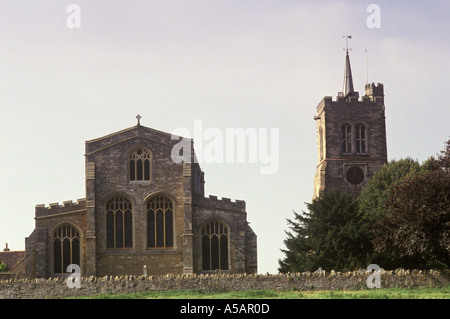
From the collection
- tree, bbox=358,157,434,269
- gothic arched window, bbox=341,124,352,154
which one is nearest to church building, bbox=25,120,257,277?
tree, bbox=358,157,434,269

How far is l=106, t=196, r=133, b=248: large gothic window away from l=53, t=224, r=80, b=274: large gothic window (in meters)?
2.08

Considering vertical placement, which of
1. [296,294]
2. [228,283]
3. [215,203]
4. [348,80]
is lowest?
[296,294]

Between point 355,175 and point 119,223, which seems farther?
point 355,175

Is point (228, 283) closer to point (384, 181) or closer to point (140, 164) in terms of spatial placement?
point (140, 164)

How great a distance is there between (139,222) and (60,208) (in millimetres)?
5171

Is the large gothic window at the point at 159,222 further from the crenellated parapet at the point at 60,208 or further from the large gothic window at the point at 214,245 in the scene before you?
the crenellated parapet at the point at 60,208

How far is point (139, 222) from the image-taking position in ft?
170

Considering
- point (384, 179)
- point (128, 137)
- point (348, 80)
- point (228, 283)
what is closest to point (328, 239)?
point (228, 283)

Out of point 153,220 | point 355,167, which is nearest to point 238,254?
point 153,220

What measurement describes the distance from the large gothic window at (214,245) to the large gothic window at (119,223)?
484cm

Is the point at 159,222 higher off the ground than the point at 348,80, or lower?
lower

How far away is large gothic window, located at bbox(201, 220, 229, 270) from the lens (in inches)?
2045

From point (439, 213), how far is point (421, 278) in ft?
12.8

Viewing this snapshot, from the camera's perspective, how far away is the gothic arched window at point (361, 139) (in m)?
69.2
